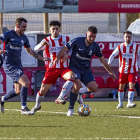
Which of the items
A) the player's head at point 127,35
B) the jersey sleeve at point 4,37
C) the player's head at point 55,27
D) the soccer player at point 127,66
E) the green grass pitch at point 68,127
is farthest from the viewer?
the soccer player at point 127,66

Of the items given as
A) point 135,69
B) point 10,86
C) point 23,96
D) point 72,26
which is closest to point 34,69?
point 10,86

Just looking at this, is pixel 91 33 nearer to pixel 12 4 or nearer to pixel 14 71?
pixel 14 71

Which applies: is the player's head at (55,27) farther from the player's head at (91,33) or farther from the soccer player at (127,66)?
the soccer player at (127,66)

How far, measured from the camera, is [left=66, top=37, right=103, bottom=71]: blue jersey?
23.7ft

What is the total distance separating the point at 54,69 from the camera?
293 inches

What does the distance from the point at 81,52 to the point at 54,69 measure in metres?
0.67

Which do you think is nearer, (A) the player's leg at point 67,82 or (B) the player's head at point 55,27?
(A) the player's leg at point 67,82

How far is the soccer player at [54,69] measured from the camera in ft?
23.1

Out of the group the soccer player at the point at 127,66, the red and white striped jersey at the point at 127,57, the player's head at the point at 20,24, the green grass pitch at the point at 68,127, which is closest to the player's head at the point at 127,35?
the soccer player at the point at 127,66

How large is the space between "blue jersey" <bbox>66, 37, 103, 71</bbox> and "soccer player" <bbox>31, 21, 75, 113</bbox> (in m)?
→ 0.23

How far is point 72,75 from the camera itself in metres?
7.07

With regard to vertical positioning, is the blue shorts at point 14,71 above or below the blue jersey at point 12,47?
below

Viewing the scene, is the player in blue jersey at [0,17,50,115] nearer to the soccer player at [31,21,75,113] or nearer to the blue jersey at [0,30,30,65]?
the blue jersey at [0,30,30,65]

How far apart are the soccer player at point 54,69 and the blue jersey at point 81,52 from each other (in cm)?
23
